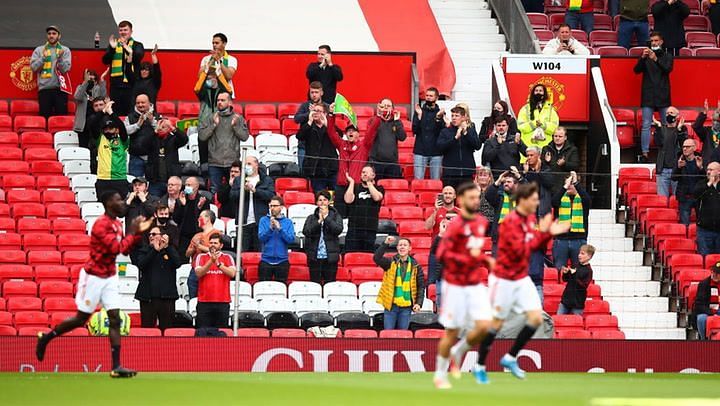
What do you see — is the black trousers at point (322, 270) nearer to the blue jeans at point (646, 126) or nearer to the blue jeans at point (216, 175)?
the blue jeans at point (216, 175)

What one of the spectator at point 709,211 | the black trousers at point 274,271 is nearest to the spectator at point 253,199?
the black trousers at point 274,271

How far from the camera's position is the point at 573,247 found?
21.8 meters

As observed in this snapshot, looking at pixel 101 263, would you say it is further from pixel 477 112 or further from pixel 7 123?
pixel 477 112

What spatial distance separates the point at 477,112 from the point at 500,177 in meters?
6.06

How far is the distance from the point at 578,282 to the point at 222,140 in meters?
6.07

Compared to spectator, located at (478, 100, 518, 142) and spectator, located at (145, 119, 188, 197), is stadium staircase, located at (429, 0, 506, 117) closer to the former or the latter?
spectator, located at (478, 100, 518, 142)

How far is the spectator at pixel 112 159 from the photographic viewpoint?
74.6 ft

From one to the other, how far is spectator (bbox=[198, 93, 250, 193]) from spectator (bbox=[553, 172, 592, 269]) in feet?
16.8

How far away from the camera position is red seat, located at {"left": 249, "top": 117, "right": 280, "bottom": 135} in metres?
25.4

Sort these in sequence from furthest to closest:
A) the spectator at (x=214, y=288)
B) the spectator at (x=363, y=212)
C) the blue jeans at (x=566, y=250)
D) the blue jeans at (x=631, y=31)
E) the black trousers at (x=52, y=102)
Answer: the blue jeans at (x=631, y=31)
the black trousers at (x=52, y=102)
the blue jeans at (x=566, y=250)
the spectator at (x=363, y=212)
the spectator at (x=214, y=288)

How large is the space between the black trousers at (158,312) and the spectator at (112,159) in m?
2.92

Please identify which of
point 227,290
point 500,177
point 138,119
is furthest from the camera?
point 138,119

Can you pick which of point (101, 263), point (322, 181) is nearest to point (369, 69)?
point (322, 181)

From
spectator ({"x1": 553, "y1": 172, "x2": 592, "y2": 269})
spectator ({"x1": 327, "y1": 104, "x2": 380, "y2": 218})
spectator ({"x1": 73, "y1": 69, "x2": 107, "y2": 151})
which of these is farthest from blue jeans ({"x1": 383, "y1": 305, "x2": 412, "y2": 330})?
spectator ({"x1": 73, "y1": 69, "x2": 107, "y2": 151})
